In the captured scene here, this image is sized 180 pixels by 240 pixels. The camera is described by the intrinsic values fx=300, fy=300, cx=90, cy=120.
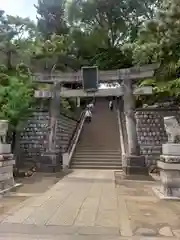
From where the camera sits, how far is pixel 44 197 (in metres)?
7.60

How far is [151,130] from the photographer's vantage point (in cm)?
1602

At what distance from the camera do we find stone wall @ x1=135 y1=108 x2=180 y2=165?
15636 millimetres

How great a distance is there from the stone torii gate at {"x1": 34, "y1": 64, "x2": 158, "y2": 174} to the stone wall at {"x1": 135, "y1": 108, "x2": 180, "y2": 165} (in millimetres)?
1183

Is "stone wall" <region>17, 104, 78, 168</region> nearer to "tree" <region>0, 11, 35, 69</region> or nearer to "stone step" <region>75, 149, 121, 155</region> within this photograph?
"stone step" <region>75, 149, 121, 155</region>

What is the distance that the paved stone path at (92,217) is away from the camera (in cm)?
448

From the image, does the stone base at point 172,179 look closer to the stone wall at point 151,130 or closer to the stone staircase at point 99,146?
the stone staircase at point 99,146

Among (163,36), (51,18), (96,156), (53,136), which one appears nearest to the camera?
(163,36)

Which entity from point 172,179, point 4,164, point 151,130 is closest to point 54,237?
point 172,179

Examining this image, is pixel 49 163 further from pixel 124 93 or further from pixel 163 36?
pixel 163 36

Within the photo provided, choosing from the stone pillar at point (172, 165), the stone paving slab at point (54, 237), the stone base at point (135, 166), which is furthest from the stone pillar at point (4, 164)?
the stone base at point (135, 166)

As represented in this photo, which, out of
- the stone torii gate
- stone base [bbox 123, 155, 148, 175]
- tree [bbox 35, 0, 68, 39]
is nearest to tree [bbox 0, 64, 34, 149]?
the stone torii gate

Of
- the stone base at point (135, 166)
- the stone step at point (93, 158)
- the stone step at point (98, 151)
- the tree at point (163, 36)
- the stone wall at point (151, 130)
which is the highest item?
the tree at point (163, 36)

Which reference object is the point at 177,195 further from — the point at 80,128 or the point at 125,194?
the point at 80,128

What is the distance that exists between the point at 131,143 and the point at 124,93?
2539mm
